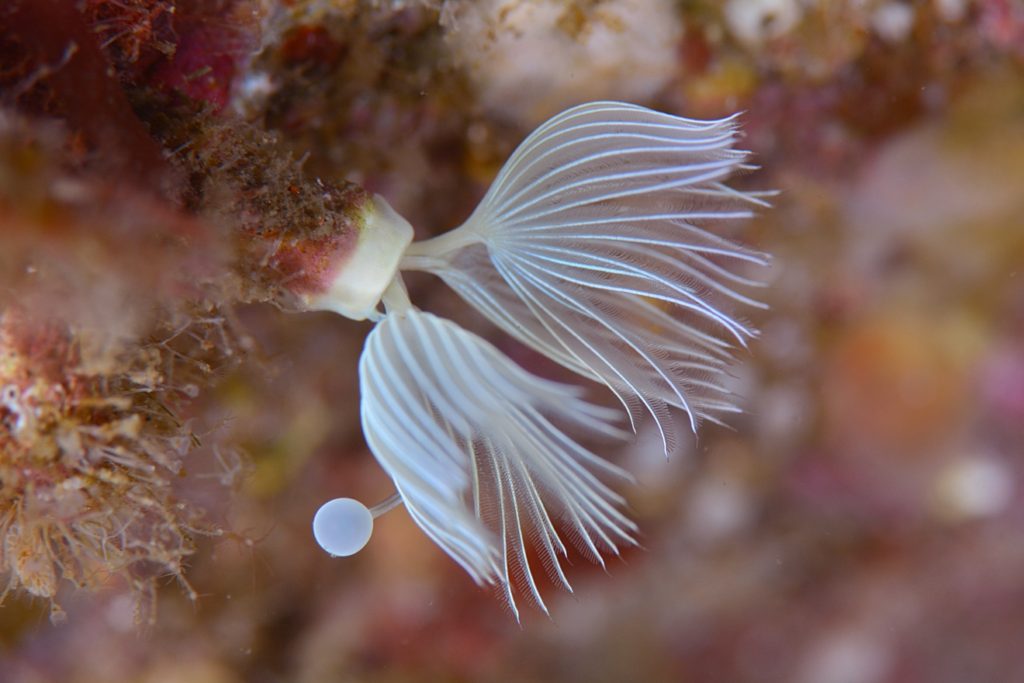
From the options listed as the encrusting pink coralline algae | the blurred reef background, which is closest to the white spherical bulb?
the encrusting pink coralline algae

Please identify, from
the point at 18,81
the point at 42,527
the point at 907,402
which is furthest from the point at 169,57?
the point at 907,402

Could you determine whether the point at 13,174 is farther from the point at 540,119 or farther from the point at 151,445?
the point at 540,119

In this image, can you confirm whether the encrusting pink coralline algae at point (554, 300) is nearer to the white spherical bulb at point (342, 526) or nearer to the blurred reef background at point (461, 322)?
the white spherical bulb at point (342, 526)

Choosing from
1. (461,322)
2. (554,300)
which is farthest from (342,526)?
(461,322)

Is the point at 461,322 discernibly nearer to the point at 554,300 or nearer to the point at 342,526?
the point at 554,300

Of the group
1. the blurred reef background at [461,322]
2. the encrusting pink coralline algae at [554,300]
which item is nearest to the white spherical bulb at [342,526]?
the encrusting pink coralline algae at [554,300]

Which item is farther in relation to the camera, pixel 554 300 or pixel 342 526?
pixel 554 300
